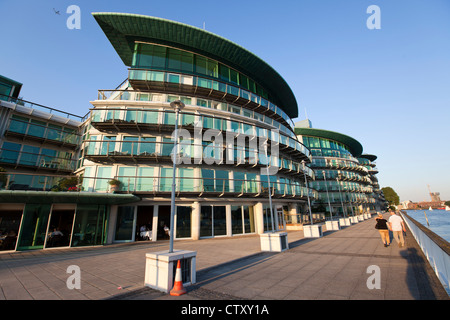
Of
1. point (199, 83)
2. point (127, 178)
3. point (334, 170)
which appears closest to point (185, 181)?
point (127, 178)

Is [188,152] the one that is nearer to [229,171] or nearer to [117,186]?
[229,171]

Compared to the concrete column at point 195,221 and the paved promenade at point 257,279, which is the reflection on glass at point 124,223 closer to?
the concrete column at point 195,221

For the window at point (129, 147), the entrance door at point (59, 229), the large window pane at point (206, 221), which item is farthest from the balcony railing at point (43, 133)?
the large window pane at point (206, 221)

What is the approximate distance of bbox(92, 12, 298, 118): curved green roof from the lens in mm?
20562

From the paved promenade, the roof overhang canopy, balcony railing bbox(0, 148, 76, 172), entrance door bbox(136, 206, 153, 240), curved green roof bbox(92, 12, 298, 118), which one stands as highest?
the roof overhang canopy

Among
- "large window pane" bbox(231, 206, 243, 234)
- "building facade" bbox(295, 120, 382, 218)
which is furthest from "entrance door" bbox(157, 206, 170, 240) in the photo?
"building facade" bbox(295, 120, 382, 218)

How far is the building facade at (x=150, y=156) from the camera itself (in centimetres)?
1408

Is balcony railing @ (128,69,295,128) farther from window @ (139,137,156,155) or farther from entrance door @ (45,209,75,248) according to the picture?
entrance door @ (45,209,75,248)

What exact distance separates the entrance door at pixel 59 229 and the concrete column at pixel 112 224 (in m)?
2.47

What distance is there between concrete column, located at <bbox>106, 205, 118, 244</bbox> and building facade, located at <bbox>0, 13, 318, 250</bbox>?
3.0 inches

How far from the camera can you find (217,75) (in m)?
23.9

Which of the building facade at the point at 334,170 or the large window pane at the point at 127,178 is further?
the building facade at the point at 334,170

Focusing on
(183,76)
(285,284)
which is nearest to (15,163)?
(183,76)

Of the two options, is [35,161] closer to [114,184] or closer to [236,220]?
[114,184]
